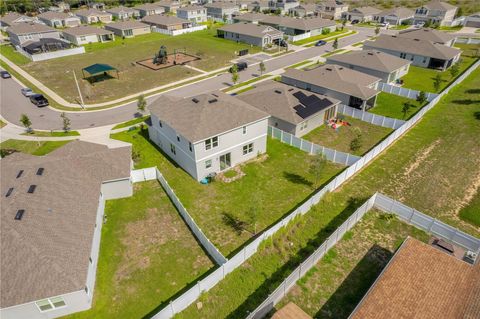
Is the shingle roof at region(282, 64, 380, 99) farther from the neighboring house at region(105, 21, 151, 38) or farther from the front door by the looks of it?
the neighboring house at region(105, 21, 151, 38)

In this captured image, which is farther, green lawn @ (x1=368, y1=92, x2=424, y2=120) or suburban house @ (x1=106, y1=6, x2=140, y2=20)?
suburban house @ (x1=106, y1=6, x2=140, y2=20)

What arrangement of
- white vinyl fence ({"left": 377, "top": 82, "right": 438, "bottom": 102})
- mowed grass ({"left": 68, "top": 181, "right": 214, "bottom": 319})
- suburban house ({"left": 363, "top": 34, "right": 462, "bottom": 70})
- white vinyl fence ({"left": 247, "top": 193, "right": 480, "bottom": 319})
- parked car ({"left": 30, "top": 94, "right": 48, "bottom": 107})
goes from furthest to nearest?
suburban house ({"left": 363, "top": 34, "right": 462, "bottom": 70}) → white vinyl fence ({"left": 377, "top": 82, "right": 438, "bottom": 102}) → parked car ({"left": 30, "top": 94, "right": 48, "bottom": 107}) → mowed grass ({"left": 68, "top": 181, "right": 214, "bottom": 319}) → white vinyl fence ({"left": 247, "top": 193, "right": 480, "bottom": 319})

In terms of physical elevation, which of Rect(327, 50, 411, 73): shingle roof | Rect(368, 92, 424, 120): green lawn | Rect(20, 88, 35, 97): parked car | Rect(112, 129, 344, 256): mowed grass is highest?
Rect(327, 50, 411, 73): shingle roof

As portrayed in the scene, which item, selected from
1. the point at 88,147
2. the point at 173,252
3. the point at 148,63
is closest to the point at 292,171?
the point at 173,252

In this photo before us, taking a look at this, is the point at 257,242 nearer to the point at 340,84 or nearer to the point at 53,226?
the point at 53,226

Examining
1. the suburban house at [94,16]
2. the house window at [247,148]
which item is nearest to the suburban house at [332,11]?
the suburban house at [94,16]

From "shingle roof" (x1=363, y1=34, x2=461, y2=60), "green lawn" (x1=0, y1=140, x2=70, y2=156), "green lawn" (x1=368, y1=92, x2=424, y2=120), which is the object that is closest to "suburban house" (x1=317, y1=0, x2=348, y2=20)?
"shingle roof" (x1=363, y1=34, x2=461, y2=60)
